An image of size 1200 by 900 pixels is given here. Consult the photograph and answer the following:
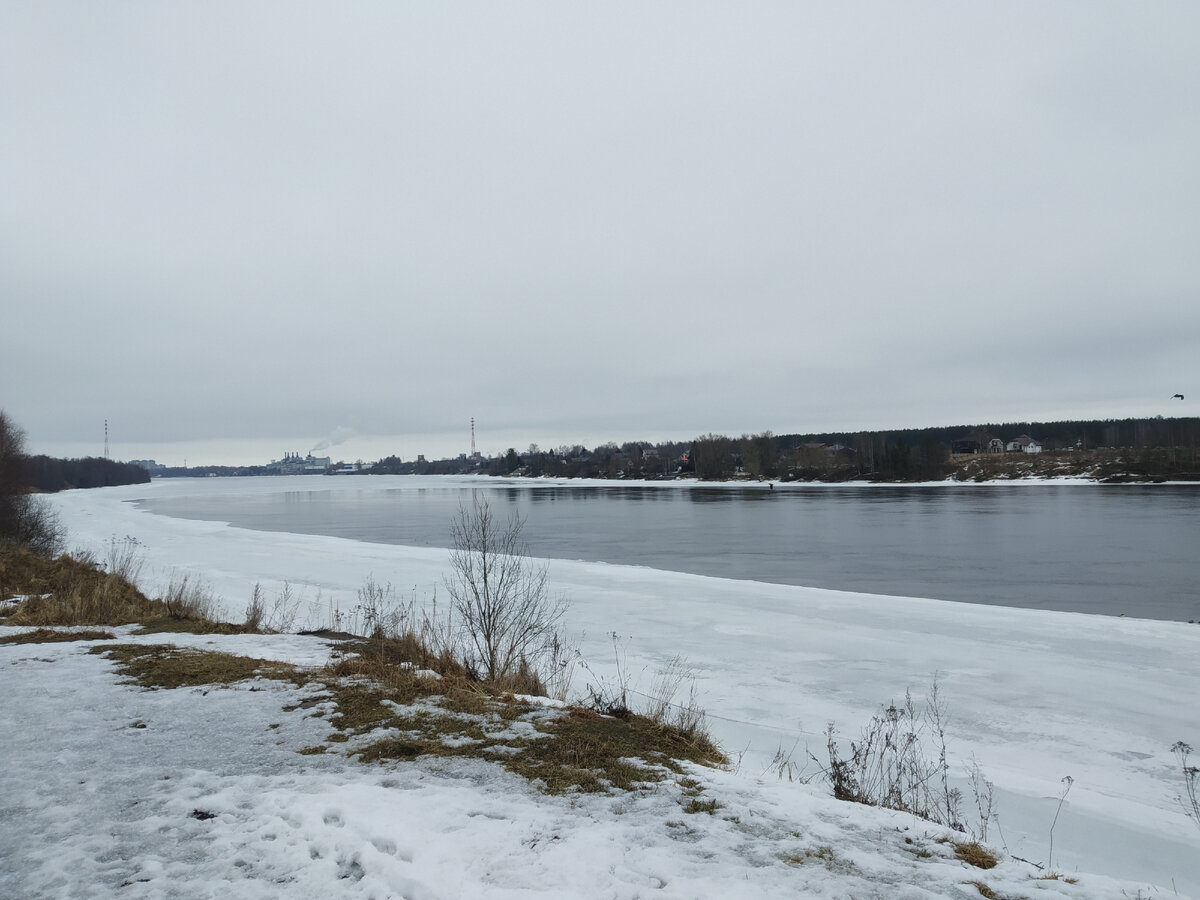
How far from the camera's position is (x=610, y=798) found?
394 centimetres

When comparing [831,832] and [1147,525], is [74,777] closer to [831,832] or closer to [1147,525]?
[831,832]

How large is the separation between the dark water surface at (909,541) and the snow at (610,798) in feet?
21.9

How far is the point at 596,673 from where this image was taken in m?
9.16

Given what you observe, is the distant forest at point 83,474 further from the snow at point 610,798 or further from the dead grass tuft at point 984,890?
the dead grass tuft at point 984,890

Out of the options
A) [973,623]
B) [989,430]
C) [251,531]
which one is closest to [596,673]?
[973,623]

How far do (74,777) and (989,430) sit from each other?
513 feet

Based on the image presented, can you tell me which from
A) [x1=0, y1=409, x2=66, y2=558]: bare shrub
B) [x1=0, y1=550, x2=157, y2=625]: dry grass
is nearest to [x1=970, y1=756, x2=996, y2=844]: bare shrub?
[x1=0, y1=550, x2=157, y2=625]: dry grass

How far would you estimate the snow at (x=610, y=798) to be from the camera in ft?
10.2

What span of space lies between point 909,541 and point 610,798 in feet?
85.2

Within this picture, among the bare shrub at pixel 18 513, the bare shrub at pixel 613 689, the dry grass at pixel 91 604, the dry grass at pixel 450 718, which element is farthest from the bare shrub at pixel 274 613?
the bare shrub at pixel 18 513

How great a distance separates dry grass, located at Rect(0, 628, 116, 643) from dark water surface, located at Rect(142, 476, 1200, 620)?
14.3 metres

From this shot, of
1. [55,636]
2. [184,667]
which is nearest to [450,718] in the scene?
[184,667]

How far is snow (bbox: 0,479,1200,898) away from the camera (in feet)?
10.2

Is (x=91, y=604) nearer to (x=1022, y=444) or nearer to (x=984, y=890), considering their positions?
(x=984, y=890)
